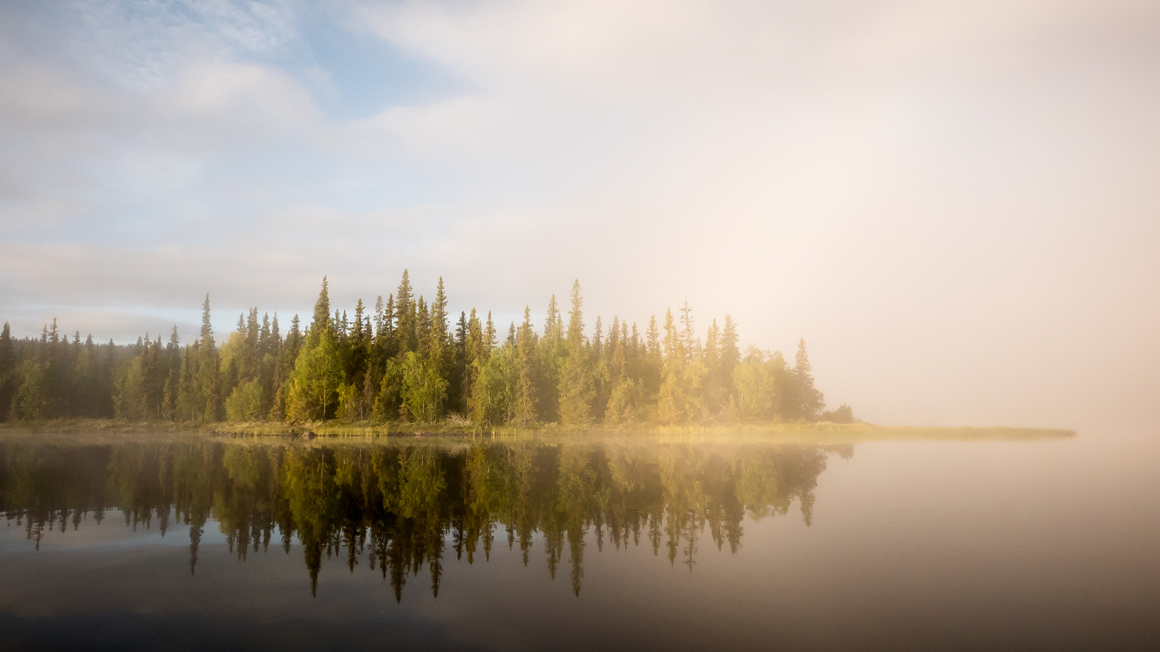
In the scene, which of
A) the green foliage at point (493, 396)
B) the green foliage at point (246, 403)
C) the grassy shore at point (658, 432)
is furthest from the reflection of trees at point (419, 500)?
the green foliage at point (246, 403)

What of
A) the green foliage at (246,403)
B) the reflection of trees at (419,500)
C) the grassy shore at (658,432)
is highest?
the green foliage at (246,403)

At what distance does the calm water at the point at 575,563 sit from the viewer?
12500mm

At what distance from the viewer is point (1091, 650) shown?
11.7 metres

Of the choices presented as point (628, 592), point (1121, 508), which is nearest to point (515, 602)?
point (628, 592)

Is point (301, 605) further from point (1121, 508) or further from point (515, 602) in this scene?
point (1121, 508)

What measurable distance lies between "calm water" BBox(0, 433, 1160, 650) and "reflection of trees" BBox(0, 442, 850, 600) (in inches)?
7.6

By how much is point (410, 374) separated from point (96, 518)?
6611 cm

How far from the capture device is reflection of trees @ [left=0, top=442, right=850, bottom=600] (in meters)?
19.8

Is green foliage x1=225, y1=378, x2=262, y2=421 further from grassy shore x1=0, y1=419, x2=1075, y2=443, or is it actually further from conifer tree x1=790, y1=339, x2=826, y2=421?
conifer tree x1=790, y1=339, x2=826, y2=421

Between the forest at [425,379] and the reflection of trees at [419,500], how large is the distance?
40.3 m

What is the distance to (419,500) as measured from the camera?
2770 cm

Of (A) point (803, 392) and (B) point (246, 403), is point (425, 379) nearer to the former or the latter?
(B) point (246, 403)

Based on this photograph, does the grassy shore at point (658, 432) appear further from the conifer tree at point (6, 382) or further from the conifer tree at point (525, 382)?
the conifer tree at point (6, 382)

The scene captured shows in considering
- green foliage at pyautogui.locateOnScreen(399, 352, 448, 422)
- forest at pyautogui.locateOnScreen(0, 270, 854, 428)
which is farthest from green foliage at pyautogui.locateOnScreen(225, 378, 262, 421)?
green foliage at pyautogui.locateOnScreen(399, 352, 448, 422)
